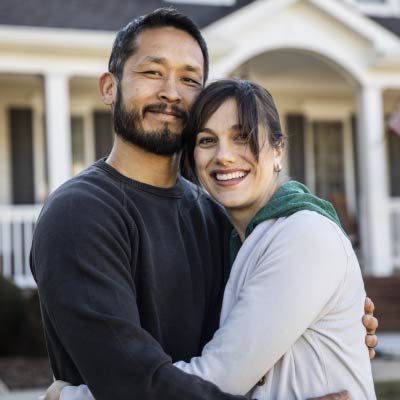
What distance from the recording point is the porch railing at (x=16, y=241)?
9.98 metres

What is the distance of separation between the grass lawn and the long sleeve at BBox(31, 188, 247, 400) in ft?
16.0

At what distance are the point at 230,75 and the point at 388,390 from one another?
5.60 metres

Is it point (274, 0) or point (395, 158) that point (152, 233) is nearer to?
point (274, 0)

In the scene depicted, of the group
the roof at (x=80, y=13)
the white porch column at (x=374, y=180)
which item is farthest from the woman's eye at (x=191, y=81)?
the white porch column at (x=374, y=180)

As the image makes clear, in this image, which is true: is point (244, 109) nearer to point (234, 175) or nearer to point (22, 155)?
point (234, 175)

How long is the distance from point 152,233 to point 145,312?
0.78ft

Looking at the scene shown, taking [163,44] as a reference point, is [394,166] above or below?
below

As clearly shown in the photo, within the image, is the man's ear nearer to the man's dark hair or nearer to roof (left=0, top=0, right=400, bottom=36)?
the man's dark hair

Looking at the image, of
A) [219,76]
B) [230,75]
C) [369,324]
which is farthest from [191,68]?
[230,75]

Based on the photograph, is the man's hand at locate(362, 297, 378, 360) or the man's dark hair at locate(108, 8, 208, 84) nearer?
the man's hand at locate(362, 297, 378, 360)

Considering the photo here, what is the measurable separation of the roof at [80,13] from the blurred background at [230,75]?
2 centimetres

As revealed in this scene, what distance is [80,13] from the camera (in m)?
10.8

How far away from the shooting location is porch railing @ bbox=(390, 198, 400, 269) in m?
11.5

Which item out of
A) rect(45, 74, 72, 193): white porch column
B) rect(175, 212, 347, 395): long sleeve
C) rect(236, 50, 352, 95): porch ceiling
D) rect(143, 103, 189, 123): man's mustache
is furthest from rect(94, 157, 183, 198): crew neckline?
rect(236, 50, 352, 95): porch ceiling
